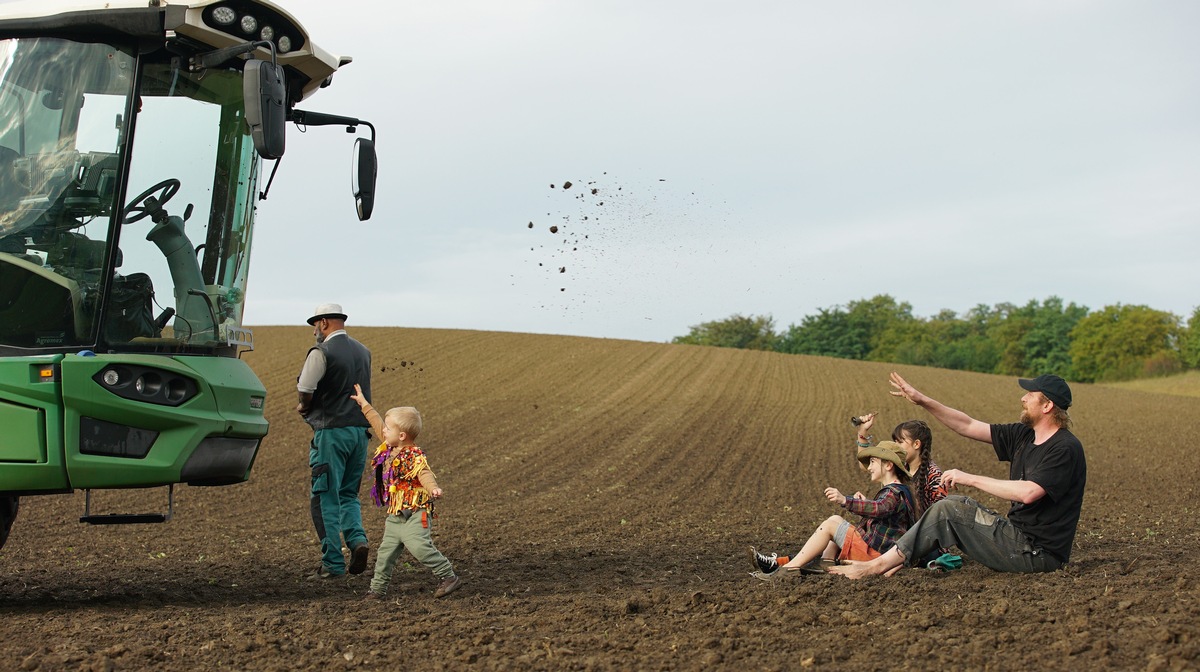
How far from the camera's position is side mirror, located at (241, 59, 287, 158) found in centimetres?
572

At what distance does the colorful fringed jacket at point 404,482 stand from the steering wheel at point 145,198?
1.96 m

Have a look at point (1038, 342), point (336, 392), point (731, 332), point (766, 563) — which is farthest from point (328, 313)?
point (1038, 342)

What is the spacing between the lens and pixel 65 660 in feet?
16.3

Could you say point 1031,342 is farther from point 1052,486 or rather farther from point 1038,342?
point 1052,486

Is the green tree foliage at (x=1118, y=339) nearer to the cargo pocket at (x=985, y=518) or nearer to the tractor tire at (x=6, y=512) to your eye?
the cargo pocket at (x=985, y=518)

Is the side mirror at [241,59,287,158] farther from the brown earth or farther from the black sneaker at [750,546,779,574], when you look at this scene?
the black sneaker at [750,546,779,574]

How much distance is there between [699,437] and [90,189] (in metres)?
16.1

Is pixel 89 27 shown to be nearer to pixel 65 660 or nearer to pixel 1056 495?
pixel 65 660

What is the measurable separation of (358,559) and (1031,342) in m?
77.3

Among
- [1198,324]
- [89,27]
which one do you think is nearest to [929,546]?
[89,27]

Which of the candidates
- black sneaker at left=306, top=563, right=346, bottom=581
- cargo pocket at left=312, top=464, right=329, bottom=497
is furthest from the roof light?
black sneaker at left=306, top=563, right=346, bottom=581

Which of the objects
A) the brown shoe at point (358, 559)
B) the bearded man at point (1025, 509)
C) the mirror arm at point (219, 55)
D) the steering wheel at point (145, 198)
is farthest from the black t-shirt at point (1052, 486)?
the steering wheel at point (145, 198)

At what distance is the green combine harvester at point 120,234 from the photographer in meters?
5.90

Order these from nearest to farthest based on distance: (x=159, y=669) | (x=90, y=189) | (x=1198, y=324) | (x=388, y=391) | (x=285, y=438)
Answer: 1. (x=159, y=669)
2. (x=90, y=189)
3. (x=285, y=438)
4. (x=388, y=391)
5. (x=1198, y=324)
